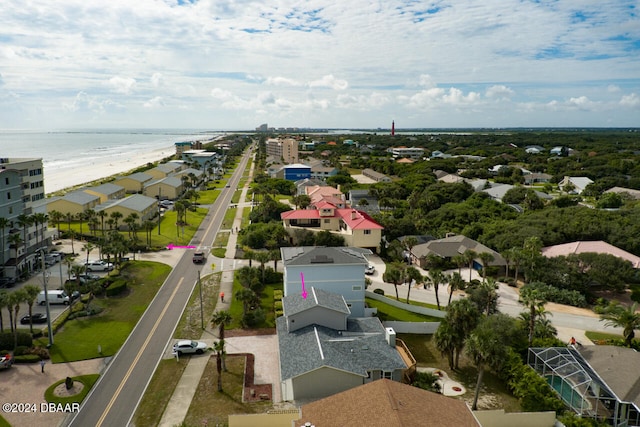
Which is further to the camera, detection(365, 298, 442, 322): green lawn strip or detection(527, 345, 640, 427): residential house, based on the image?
detection(365, 298, 442, 322): green lawn strip

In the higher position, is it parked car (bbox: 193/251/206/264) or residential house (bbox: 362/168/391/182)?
residential house (bbox: 362/168/391/182)

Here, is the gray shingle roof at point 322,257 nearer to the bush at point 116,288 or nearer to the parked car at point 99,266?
the bush at point 116,288

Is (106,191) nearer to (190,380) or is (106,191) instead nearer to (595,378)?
(190,380)

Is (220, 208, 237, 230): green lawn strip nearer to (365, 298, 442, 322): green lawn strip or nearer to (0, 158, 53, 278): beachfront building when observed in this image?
(0, 158, 53, 278): beachfront building

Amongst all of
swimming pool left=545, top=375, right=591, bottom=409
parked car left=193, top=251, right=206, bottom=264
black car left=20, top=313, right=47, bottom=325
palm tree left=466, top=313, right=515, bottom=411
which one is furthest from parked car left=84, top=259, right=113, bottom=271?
swimming pool left=545, top=375, right=591, bottom=409

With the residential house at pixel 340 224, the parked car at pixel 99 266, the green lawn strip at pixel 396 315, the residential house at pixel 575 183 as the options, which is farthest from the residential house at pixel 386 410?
the residential house at pixel 575 183

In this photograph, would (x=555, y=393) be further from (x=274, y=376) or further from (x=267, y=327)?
(x=267, y=327)
